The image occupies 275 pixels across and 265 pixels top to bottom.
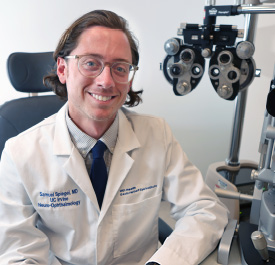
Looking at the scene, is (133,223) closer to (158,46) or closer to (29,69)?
(29,69)

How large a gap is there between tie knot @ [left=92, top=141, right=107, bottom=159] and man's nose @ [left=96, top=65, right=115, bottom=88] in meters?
0.21

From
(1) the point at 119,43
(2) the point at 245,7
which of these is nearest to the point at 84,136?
(1) the point at 119,43

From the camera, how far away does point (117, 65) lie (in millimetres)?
1006

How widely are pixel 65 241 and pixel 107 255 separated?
149 millimetres

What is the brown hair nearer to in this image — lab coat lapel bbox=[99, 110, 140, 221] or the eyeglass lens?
the eyeglass lens

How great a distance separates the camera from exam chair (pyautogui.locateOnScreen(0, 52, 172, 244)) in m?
1.24

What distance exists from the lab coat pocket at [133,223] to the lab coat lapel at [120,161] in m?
0.05

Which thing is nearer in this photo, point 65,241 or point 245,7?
point 65,241

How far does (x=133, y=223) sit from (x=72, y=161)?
0.31 metres

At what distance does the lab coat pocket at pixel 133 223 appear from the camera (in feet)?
3.46

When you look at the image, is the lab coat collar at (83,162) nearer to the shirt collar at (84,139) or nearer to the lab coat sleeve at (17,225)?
the shirt collar at (84,139)

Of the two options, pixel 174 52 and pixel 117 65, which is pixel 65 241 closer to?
pixel 117 65

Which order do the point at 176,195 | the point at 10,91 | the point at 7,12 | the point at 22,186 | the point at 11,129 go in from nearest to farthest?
the point at 22,186
the point at 176,195
the point at 11,129
the point at 7,12
the point at 10,91

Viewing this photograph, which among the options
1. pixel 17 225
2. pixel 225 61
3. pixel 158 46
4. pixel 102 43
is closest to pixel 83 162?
pixel 17 225
